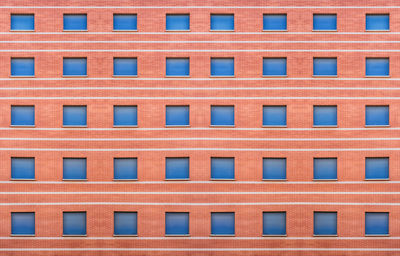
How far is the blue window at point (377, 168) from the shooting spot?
82.5 feet

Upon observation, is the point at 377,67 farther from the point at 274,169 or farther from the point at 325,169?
the point at 274,169

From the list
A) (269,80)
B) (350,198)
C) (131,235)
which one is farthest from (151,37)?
(350,198)

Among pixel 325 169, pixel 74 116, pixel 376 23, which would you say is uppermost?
pixel 376 23

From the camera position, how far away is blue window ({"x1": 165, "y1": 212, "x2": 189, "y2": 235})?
25.0m

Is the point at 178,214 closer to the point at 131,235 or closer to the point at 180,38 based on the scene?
the point at 131,235

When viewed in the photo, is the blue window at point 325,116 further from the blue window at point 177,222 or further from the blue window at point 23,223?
the blue window at point 23,223

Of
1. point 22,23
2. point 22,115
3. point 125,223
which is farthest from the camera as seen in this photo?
point 22,23

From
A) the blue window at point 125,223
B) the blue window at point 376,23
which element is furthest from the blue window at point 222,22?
the blue window at point 125,223

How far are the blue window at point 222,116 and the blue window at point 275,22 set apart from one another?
6.06 m

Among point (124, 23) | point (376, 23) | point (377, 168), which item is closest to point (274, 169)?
point (377, 168)

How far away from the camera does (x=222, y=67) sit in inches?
1009

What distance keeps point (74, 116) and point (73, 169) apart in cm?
345

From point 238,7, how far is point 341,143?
11.1m

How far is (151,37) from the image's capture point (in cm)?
2548
